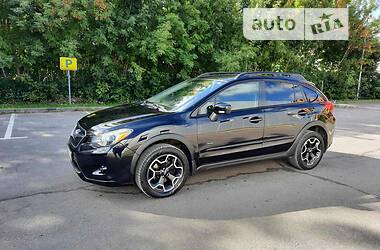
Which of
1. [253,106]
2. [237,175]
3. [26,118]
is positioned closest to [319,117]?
[253,106]

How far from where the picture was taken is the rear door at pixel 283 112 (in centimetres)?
485

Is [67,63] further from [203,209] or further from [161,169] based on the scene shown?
[203,209]

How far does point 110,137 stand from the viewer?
383cm

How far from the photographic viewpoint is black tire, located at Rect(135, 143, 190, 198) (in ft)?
12.9

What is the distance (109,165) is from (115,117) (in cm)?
72

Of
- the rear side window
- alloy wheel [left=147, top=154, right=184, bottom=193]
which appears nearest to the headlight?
alloy wheel [left=147, top=154, right=184, bottom=193]

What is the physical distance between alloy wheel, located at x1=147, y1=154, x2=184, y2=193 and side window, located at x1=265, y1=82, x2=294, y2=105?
70.4 inches

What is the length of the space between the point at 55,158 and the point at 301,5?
1583 cm

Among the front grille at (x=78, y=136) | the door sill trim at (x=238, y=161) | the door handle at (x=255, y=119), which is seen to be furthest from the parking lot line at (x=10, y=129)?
the door handle at (x=255, y=119)

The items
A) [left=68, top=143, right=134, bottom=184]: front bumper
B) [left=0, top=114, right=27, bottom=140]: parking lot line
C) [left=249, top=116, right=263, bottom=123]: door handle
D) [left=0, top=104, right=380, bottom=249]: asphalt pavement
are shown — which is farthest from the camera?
[left=0, top=114, right=27, bottom=140]: parking lot line

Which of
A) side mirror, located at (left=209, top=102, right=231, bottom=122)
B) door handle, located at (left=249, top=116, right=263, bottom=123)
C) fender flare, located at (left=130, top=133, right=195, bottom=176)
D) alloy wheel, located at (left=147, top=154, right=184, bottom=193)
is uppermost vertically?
side mirror, located at (left=209, top=102, right=231, bottom=122)

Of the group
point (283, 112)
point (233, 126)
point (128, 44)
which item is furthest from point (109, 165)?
point (128, 44)

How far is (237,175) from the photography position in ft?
16.4

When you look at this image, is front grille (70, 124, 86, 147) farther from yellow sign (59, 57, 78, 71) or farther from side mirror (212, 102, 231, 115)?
yellow sign (59, 57, 78, 71)
